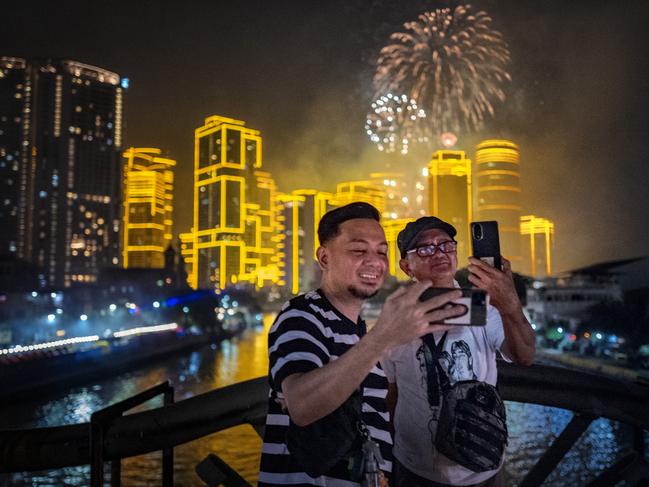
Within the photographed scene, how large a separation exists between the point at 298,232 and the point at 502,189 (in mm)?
71506

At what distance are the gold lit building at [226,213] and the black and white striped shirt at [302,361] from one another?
14348 centimetres

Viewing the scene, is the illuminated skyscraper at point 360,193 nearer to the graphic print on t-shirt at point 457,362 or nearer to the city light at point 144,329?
the city light at point 144,329

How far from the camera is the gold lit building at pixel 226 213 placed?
491ft

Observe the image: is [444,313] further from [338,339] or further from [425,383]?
[425,383]

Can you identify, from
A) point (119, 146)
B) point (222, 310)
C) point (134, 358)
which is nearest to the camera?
point (134, 358)

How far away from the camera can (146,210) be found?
149 meters

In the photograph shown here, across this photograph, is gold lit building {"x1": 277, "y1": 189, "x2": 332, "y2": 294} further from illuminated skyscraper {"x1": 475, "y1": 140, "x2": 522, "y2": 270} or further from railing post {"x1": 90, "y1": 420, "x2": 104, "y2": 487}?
railing post {"x1": 90, "y1": 420, "x2": 104, "y2": 487}

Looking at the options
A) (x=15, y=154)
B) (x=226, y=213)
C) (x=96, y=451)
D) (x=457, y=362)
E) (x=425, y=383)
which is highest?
(x=15, y=154)

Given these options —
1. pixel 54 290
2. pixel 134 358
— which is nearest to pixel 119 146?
pixel 54 290

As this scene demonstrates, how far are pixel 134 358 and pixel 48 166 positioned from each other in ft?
241

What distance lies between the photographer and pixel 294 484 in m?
1.81

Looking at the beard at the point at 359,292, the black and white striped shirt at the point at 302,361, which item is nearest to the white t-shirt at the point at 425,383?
the black and white striped shirt at the point at 302,361

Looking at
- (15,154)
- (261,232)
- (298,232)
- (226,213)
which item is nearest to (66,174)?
(15,154)

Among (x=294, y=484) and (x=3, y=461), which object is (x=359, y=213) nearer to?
(x=294, y=484)
